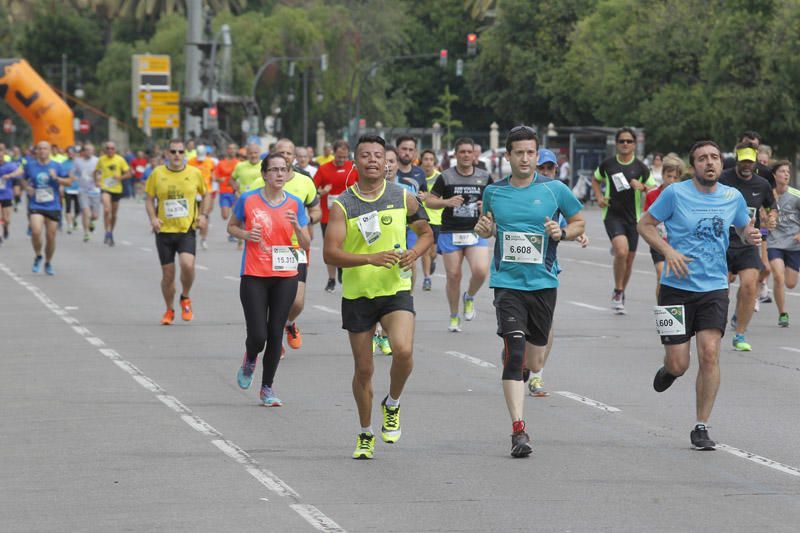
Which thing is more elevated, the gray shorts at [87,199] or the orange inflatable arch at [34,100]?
the orange inflatable arch at [34,100]

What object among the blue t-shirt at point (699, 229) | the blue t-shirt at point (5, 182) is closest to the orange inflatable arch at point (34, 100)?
the blue t-shirt at point (5, 182)

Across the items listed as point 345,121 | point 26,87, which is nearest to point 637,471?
point 26,87

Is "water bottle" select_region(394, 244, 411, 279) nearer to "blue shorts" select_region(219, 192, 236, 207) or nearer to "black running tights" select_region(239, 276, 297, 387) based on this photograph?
"black running tights" select_region(239, 276, 297, 387)

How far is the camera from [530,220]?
9602 millimetres

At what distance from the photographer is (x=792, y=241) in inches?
639

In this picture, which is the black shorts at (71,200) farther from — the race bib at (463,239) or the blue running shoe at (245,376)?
the blue running shoe at (245,376)

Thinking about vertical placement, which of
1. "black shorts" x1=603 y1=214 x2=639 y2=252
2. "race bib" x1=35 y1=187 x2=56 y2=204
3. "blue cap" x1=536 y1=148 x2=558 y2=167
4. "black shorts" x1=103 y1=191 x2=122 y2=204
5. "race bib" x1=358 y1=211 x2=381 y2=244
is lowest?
"black shorts" x1=103 y1=191 x2=122 y2=204

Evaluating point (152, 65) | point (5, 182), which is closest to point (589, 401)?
point (5, 182)

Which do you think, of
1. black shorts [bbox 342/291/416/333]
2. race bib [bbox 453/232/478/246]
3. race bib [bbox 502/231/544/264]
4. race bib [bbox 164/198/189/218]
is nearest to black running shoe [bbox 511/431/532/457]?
black shorts [bbox 342/291/416/333]

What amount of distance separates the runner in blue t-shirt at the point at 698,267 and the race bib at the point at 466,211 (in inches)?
229

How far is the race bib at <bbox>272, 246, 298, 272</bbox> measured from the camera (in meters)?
11.4

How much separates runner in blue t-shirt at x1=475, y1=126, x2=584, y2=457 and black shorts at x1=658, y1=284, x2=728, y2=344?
0.66 meters

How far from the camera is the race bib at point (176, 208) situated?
1650 cm

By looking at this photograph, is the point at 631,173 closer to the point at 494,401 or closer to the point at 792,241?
the point at 792,241
